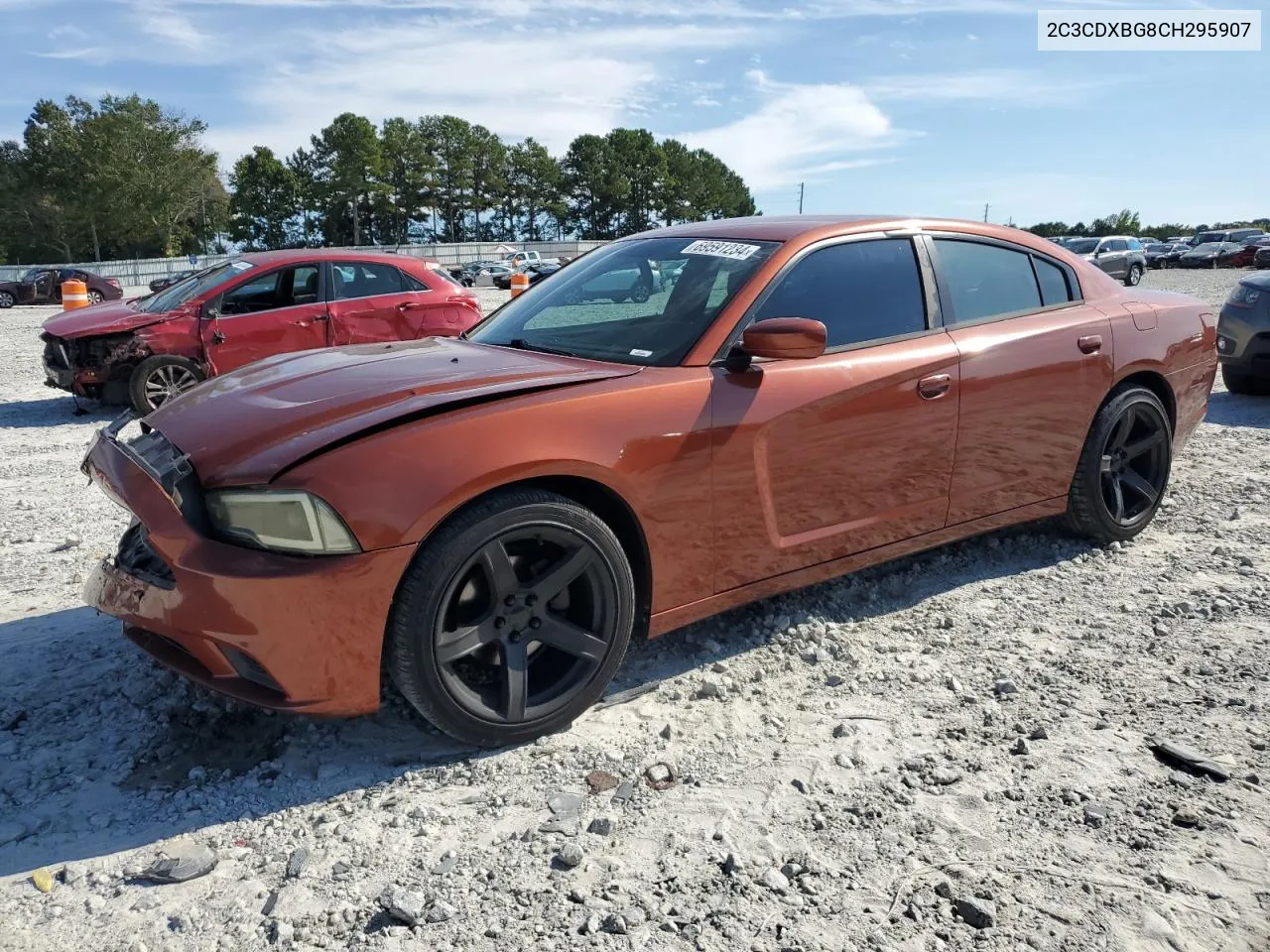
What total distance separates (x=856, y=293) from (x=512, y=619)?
73.7 inches

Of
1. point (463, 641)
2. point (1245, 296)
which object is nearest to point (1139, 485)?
point (463, 641)

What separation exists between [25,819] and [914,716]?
2593 mm

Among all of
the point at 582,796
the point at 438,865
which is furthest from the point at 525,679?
the point at 438,865

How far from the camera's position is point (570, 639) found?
9.48 ft

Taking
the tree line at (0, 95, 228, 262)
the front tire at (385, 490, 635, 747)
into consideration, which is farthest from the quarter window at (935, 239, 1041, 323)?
the tree line at (0, 95, 228, 262)

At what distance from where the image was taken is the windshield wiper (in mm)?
3438

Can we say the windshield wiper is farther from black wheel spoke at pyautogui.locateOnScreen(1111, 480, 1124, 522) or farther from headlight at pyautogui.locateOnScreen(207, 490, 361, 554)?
black wheel spoke at pyautogui.locateOnScreen(1111, 480, 1124, 522)

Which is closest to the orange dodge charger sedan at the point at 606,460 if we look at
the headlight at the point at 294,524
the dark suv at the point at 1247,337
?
the headlight at the point at 294,524

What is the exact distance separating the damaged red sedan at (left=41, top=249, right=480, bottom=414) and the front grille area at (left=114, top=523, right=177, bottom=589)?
5698 millimetres

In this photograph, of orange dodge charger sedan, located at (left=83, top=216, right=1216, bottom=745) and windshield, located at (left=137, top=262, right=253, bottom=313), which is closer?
orange dodge charger sedan, located at (left=83, top=216, right=1216, bottom=745)

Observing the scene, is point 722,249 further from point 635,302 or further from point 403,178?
point 403,178

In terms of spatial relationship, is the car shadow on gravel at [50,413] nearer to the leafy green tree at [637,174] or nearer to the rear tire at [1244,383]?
the rear tire at [1244,383]

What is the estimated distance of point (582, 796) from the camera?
2.65 m

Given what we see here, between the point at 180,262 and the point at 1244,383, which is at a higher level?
the point at 180,262
